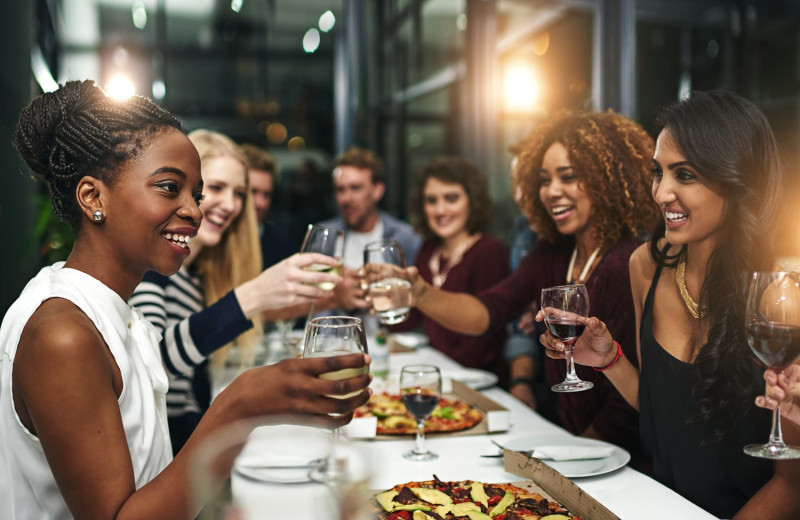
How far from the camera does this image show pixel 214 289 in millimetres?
2295

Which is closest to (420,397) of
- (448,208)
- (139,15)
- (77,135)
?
(77,135)

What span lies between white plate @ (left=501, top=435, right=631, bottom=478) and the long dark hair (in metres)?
0.22

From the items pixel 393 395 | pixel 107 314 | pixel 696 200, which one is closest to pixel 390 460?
pixel 393 395

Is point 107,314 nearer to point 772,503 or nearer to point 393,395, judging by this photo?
point 393,395

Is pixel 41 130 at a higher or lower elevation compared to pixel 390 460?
higher

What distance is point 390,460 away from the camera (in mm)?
1469

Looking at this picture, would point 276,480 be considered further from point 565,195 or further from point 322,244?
point 565,195

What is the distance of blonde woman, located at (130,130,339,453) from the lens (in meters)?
1.66

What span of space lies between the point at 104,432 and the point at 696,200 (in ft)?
3.38

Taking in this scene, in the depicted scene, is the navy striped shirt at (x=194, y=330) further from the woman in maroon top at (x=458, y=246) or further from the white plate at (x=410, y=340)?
the woman in maroon top at (x=458, y=246)

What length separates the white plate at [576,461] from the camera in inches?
52.6

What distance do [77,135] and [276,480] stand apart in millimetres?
836

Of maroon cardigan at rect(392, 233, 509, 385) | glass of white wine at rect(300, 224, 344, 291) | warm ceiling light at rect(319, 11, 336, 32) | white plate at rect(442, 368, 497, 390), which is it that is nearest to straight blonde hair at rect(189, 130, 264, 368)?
glass of white wine at rect(300, 224, 344, 291)

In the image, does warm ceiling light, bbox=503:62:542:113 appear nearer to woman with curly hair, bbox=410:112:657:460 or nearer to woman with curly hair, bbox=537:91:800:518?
woman with curly hair, bbox=410:112:657:460
